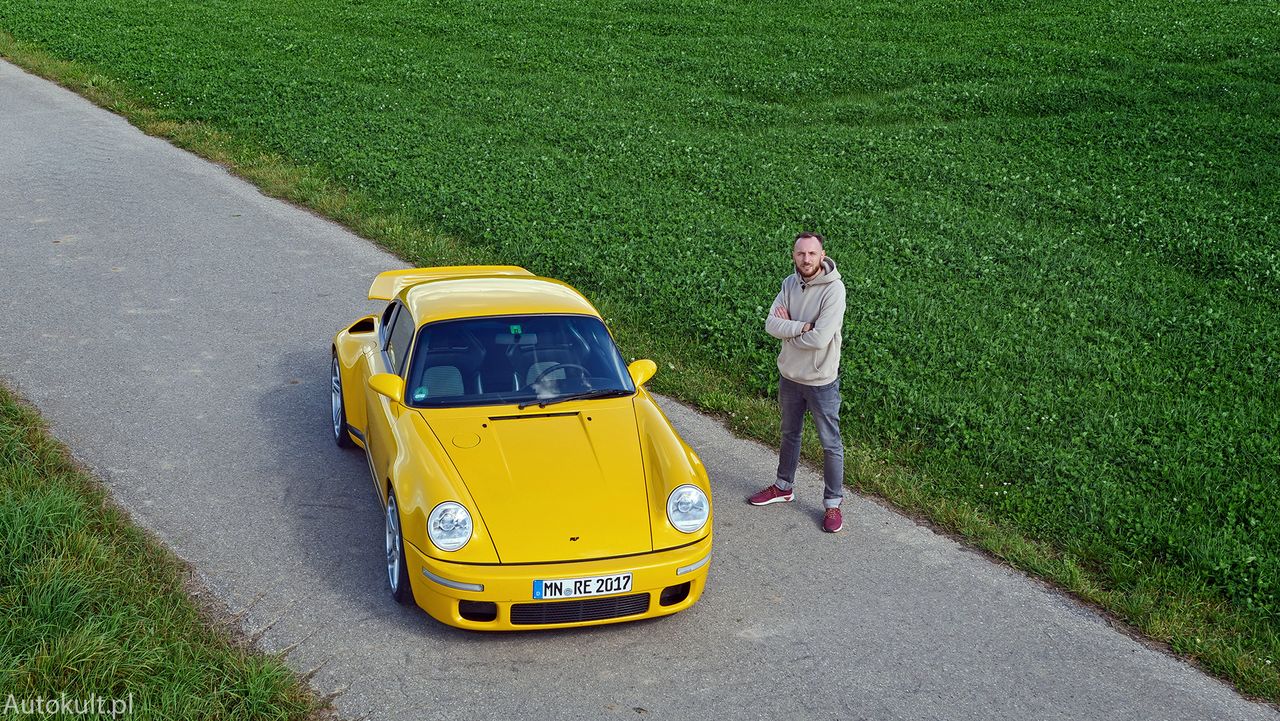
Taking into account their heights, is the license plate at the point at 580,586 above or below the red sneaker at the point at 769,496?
above

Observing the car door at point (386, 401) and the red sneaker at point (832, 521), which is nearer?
the car door at point (386, 401)

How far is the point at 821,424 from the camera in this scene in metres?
7.27

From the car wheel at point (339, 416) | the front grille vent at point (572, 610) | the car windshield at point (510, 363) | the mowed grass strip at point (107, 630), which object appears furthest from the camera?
the car wheel at point (339, 416)

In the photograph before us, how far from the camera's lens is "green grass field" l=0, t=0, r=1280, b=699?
25.9ft

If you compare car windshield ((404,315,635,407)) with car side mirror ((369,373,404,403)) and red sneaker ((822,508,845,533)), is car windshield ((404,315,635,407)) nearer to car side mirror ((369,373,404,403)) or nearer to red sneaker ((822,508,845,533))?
car side mirror ((369,373,404,403))

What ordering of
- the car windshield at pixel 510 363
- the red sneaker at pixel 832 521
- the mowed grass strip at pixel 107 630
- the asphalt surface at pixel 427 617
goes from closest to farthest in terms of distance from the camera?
the mowed grass strip at pixel 107 630 → the asphalt surface at pixel 427 617 → the car windshield at pixel 510 363 → the red sneaker at pixel 832 521

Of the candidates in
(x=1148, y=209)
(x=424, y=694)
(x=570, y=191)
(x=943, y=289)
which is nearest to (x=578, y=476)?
(x=424, y=694)

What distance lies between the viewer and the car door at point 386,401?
6652 millimetres

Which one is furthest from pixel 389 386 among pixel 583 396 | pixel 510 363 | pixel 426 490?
pixel 583 396

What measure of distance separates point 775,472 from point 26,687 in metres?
4.89

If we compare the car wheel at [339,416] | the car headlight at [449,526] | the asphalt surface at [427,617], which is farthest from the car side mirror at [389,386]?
the car wheel at [339,416]

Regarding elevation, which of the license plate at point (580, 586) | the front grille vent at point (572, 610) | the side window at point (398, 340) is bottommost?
the front grille vent at point (572, 610)

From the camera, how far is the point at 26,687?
16.6 feet

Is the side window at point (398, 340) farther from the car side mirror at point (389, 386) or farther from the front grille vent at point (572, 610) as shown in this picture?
the front grille vent at point (572, 610)
